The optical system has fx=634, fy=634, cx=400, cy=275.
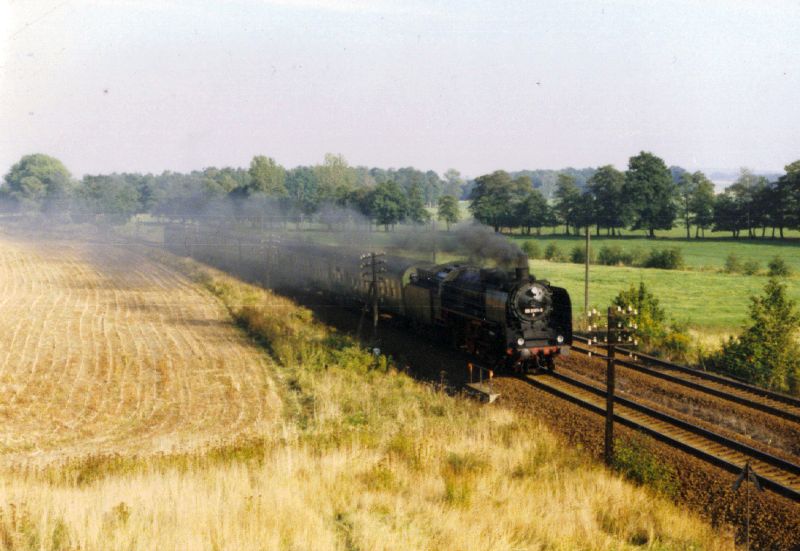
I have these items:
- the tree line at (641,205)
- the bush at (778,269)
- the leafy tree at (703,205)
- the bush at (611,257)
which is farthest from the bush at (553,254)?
the leafy tree at (703,205)

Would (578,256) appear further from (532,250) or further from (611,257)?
(532,250)

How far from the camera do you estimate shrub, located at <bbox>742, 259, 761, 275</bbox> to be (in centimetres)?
5680

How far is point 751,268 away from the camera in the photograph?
187 ft

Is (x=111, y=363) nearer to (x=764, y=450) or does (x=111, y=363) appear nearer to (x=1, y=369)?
(x=1, y=369)

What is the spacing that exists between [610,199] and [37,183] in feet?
356

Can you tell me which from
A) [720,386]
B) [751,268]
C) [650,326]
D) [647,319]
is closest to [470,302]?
[720,386]

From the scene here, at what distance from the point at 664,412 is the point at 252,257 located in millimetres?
44490

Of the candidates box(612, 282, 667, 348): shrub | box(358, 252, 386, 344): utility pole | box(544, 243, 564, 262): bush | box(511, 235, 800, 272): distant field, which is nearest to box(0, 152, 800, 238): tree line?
box(511, 235, 800, 272): distant field

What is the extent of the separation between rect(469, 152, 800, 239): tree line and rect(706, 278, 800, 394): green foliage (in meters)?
56.6

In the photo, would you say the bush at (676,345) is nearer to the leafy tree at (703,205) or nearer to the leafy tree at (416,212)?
the leafy tree at (416,212)

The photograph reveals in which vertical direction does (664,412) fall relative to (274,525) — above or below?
below

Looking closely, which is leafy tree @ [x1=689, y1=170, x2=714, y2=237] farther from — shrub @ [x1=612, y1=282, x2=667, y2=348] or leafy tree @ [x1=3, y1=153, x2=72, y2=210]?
leafy tree @ [x1=3, y1=153, x2=72, y2=210]

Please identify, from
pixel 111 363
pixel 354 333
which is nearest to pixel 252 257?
pixel 354 333

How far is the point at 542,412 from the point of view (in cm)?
1941
